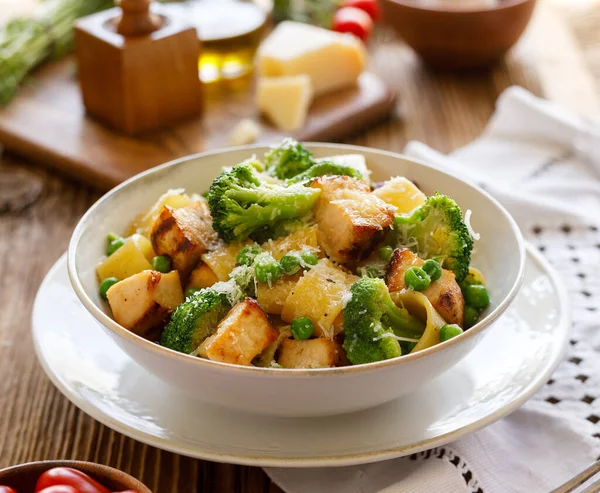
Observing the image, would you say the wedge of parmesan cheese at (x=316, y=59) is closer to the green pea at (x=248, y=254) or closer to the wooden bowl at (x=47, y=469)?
the green pea at (x=248, y=254)

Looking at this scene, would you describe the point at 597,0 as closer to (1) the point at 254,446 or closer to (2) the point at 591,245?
(2) the point at 591,245

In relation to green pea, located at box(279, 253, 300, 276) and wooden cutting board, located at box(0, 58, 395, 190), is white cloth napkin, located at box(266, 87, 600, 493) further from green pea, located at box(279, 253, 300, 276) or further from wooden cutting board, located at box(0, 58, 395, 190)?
wooden cutting board, located at box(0, 58, 395, 190)

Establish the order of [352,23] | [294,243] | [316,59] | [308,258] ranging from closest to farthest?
[308,258]
[294,243]
[316,59]
[352,23]

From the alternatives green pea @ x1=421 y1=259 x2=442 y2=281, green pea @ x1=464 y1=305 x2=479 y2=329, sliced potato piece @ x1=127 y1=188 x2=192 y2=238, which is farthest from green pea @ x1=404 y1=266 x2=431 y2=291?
sliced potato piece @ x1=127 y1=188 x2=192 y2=238

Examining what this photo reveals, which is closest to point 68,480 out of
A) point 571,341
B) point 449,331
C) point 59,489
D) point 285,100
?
point 59,489

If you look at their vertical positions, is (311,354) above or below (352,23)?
above

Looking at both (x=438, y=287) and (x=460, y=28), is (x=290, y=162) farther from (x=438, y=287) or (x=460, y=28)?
(x=460, y=28)

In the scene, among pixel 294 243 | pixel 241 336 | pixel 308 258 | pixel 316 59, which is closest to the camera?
pixel 241 336
